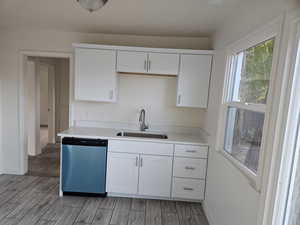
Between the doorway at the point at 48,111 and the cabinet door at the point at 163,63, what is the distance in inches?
86.8

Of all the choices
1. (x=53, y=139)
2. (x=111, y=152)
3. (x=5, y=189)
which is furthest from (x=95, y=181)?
(x=53, y=139)

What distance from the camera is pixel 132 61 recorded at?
9.51 ft

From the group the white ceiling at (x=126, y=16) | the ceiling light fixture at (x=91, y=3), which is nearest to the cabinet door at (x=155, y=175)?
the white ceiling at (x=126, y=16)

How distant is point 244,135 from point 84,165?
2.07 meters

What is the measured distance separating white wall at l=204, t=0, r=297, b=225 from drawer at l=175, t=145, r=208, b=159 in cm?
14

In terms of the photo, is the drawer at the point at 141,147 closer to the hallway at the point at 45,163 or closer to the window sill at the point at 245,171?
the window sill at the point at 245,171

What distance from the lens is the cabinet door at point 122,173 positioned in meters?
2.77

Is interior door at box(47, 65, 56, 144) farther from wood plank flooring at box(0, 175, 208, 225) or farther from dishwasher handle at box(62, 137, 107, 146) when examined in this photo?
dishwasher handle at box(62, 137, 107, 146)

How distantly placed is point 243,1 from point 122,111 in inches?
88.5

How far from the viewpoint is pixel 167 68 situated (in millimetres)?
2902

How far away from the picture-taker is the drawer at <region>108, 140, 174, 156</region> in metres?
2.75

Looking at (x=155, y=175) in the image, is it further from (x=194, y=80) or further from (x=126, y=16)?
(x=126, y=16)

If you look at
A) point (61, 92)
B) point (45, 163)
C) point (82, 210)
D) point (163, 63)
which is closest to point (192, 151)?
point (163, 63)

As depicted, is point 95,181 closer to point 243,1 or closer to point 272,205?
point 272,205
